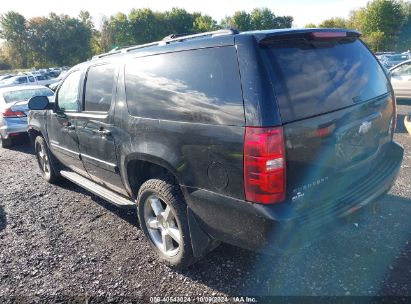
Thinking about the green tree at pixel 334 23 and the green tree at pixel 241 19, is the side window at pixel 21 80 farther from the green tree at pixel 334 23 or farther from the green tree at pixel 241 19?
the green tree at pixel 241 19

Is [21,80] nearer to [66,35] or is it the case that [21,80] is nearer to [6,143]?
[6,143]

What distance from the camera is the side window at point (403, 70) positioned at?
→ 31.8ft

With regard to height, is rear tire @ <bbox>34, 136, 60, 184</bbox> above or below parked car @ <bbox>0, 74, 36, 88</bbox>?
below

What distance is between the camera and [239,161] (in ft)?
7.04

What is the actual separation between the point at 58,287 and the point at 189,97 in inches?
80.7

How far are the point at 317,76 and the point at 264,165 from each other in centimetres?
76

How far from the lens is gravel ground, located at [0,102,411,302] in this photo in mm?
2691

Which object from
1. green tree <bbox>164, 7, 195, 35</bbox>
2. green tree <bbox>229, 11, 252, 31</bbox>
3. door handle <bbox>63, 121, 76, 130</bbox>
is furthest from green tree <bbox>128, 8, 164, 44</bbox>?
door handle <bbox>63, 121, 76, 130</bbox>

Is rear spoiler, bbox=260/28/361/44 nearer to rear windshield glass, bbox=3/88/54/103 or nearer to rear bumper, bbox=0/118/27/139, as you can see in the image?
rear bumper, bbox=0/118/27/139

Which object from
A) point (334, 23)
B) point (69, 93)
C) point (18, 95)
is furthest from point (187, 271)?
point (334, 23)

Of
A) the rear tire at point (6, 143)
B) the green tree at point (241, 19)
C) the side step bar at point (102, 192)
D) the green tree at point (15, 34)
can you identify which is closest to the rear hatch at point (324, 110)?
the side step bar at point (102, 192)

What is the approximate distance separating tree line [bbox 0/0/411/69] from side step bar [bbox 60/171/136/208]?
5148cm

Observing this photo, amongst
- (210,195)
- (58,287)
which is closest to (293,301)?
(210,195)

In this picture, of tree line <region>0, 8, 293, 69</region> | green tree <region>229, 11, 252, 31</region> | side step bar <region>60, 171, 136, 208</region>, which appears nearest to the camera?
side step bar <region>60, 171, 136, 208</region>
